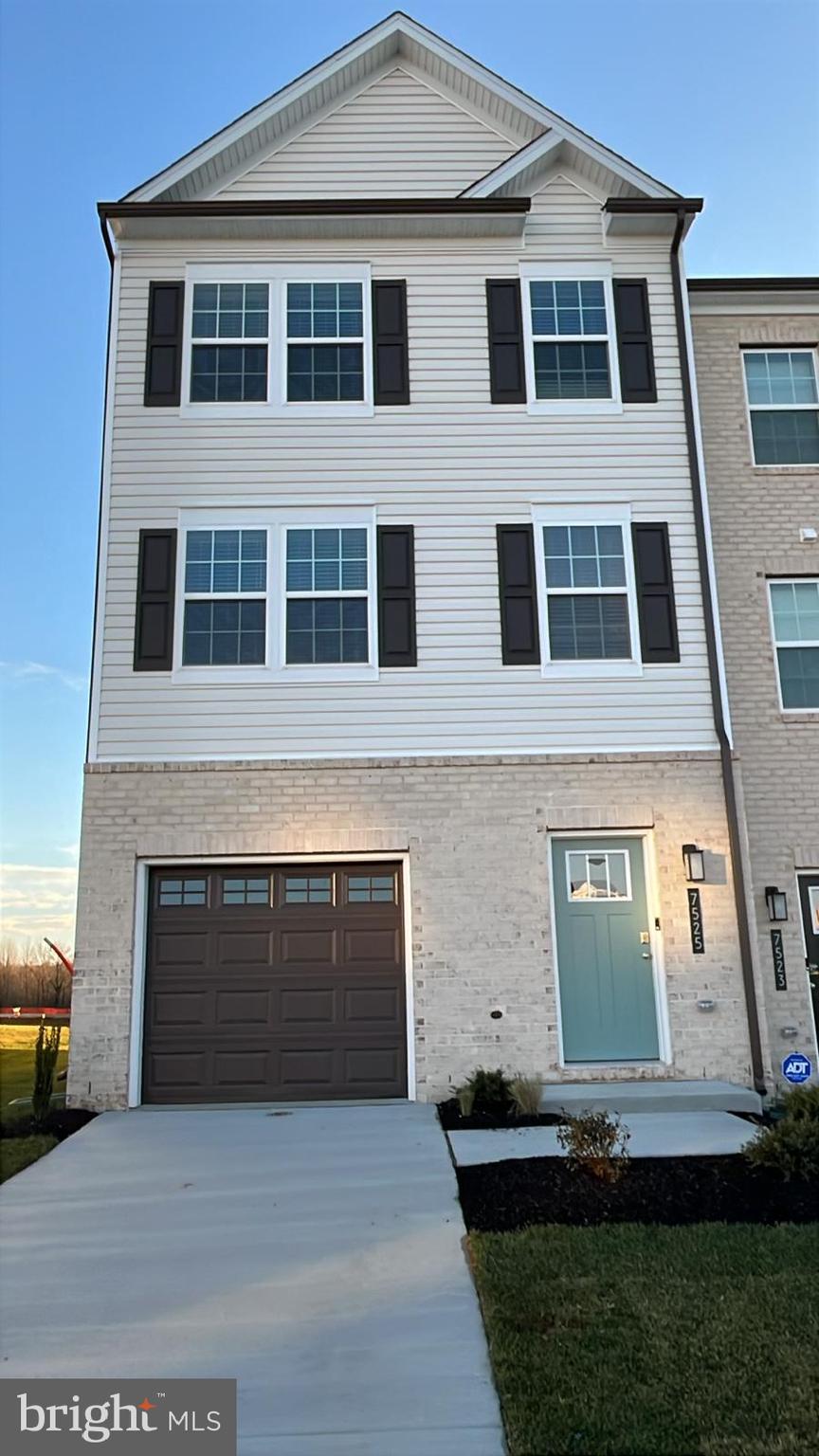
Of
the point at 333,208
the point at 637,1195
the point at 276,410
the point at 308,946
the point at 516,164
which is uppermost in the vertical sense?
the point at 516,164

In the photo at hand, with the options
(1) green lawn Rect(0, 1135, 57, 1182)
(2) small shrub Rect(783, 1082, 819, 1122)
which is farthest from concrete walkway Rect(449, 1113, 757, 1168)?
(1) green lawn Rect(0, 1135, 57, 1182)

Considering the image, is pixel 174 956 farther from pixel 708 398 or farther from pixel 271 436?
pixel 708 398

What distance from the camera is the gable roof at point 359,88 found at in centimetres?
1144

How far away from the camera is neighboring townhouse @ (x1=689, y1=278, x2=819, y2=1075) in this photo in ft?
35.0

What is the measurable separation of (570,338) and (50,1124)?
8897 millimetres

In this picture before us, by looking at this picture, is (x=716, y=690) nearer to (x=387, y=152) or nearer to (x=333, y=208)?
(x=333, y=208)

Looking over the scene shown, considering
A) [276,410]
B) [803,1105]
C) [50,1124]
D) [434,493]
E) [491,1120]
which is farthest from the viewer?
[276,410]

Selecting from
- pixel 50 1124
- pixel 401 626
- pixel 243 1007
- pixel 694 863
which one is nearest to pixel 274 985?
pixel 243 1007

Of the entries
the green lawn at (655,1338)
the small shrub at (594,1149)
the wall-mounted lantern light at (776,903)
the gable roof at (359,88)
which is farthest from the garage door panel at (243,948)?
the gable roof at (359,88)

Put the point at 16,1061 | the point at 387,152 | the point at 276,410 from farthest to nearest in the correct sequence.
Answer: the point at 387,152
the point at 16,1061
the point at 276,410

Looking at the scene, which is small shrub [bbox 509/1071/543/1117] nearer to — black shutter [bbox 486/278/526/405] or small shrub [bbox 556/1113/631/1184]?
small shrub [bbox 556/1113/631/1184]

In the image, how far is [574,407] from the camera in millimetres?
11125

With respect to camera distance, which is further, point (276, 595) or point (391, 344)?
point (391, 344)

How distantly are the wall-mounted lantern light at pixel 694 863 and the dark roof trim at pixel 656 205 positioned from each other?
6599 millimetres
